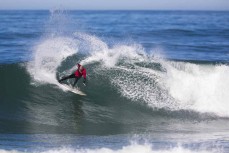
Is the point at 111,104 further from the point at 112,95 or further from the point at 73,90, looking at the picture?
the point at 73,90

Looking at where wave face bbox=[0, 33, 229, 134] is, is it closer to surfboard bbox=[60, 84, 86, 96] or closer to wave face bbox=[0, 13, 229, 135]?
wave face bbox=[0, 13, 229, 135]

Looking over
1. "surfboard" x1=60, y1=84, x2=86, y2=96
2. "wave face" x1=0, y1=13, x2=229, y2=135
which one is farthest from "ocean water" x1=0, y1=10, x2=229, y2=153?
"surfboard" x1=60, y1=84, x2=86, y2=96

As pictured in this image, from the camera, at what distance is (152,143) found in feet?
36.0

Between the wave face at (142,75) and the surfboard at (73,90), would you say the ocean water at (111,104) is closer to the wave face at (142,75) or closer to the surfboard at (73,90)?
the wave face at (142,75)

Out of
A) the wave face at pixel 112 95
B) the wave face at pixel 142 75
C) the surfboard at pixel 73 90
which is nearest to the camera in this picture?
the wave face at pixel 112 95

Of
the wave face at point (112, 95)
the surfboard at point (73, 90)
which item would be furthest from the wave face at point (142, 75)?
the surfboard at point (73, 90)

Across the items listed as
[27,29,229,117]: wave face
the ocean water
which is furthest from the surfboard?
A: [27,29,229,117]: wave face

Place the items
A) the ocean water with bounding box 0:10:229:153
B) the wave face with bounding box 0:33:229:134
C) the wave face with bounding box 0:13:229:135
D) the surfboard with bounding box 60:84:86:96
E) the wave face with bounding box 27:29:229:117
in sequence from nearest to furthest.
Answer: the ocean water with bounding box 0:10:229:153 → the wave face with bounding box 0:13:229:135 → the wave face with bounding box 0:33:229:134 → the wave face with bounding box 27:29:229:117 → the surfboard with bounding box 60:84:86:96

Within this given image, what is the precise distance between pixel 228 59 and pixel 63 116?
14.5 m

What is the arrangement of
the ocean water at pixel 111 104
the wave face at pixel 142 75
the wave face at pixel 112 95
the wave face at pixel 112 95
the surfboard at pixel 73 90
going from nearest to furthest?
1. the ocean water at pixel 111 104
2. the wave face at pixel 112 95
3. the wave face at pixel 112 95
4. the wave face at pixel 142 75
5. the surfboard at pixel 73 90

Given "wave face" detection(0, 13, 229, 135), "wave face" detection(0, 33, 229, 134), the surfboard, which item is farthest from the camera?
the surfboard

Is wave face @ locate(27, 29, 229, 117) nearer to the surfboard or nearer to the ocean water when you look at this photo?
the ocean water

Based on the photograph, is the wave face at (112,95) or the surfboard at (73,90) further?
the surfboard at (73,90)

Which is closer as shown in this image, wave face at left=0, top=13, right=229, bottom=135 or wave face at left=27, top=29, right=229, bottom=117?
wave face at left=0, top=13, right=229, bottom=135
